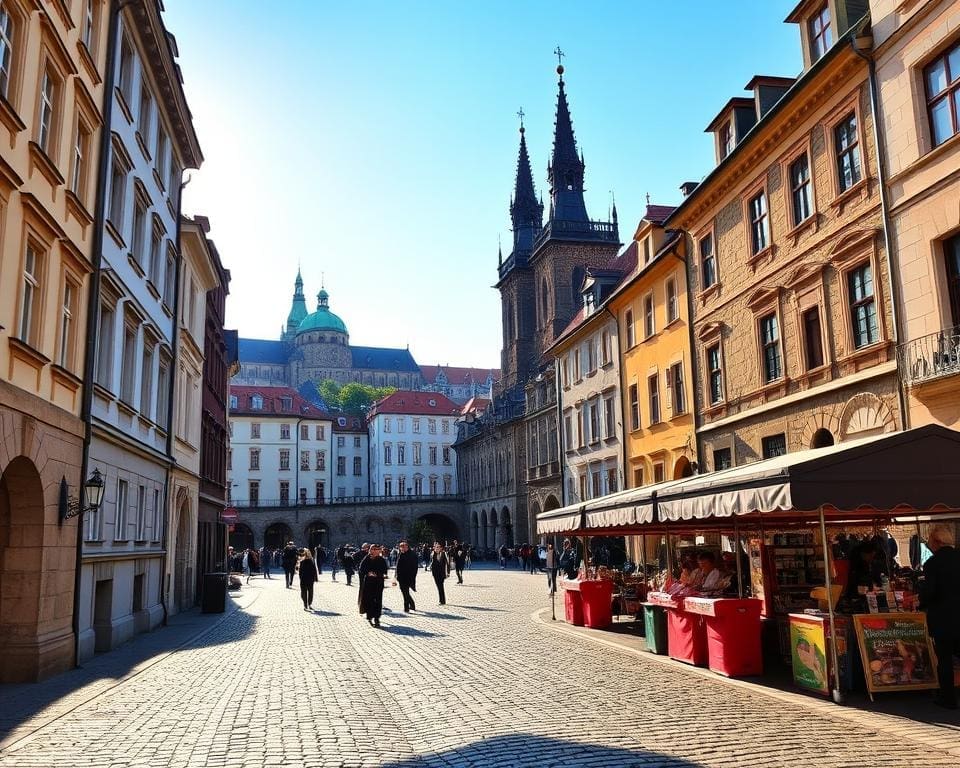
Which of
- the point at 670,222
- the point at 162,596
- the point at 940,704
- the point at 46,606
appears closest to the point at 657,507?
the point at 940,704

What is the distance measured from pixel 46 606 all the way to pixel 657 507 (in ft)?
31.1

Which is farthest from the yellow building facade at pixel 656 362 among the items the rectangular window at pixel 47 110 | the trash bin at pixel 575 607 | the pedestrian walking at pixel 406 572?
the rectangular window at pixel 47 110

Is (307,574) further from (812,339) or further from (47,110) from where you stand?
(47,110)

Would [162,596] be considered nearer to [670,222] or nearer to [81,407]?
[81,407]

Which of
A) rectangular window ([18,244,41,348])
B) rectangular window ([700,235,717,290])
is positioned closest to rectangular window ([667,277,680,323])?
rectangular window ([700,235,717,290])

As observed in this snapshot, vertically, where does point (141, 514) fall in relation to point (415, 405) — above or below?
below

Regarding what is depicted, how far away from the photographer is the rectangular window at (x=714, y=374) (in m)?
25.8

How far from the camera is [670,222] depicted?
28.2m

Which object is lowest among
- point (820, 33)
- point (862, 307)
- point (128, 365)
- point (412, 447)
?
point (128, 365)

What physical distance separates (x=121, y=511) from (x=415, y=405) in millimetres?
84531

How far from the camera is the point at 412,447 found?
10144cm

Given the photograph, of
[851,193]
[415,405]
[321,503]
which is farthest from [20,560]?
[415,405]

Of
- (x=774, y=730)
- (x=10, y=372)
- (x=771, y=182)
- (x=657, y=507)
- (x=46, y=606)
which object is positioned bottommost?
(x=774, y=730)

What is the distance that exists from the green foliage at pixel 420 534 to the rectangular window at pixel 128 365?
199 ft
